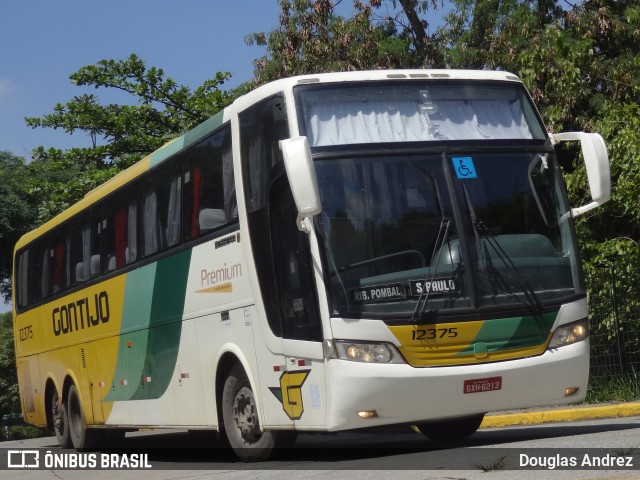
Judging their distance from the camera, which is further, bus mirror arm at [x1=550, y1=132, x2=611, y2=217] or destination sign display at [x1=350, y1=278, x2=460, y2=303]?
bus mirror arm at [x1=550, y1=132, x2=611, y2=217]

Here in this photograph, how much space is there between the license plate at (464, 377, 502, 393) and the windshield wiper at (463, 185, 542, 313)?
0.71 metres

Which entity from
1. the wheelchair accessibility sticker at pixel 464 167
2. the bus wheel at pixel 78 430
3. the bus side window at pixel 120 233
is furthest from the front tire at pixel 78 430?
the wheelchair accessibility sticker at pixel 464 167

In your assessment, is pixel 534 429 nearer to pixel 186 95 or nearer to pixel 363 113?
pixel 363 113

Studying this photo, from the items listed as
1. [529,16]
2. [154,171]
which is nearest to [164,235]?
[154,171]

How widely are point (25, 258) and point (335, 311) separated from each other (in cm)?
1153

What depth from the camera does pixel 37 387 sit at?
62.5 feet

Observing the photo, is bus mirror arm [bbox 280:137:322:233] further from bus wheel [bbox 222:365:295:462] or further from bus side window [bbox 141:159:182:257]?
bus side window [bbox 141:159:182:257]

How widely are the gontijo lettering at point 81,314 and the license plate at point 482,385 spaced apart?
6873 millimetres

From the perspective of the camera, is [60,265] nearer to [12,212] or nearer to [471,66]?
[471,66]

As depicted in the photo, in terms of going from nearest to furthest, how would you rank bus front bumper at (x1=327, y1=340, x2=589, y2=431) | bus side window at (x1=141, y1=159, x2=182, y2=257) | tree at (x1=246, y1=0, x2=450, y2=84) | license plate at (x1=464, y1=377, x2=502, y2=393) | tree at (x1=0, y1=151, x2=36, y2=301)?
1. bus front bumper at (x1=327, y1=340, x2=589, y2=431)
2. license plate at (x1=464, y1=377, x2=502, y2=393)
3. bus side window at (x1=141, y1=159, x2=182, y2=257)
4. tree at (x1=246, y1=0, x2=450, y2=84)
5. tree at (x1=0, y1=151, x2=36, y2=301)

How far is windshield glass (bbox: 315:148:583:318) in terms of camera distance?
946 centimetres

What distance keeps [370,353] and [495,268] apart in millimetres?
1350

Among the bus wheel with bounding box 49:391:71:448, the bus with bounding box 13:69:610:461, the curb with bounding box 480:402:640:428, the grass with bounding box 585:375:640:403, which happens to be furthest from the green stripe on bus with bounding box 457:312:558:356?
the bus wheel with bounding box 49:391:71:448

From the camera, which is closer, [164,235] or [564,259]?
[564,259]
